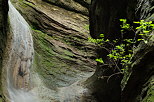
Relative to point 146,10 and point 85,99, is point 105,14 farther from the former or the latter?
point 85,99

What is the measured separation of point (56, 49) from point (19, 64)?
3684 mm

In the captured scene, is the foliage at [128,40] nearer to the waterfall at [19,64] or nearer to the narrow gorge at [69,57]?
the narrow gorge at [69,57]

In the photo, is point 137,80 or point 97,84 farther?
point 97,84

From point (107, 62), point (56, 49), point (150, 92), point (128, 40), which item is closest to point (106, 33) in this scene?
point (107, 62)

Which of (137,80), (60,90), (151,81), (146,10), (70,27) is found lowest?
(60,90)

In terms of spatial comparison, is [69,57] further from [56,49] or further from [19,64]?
[19,64]

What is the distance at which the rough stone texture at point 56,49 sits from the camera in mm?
9250

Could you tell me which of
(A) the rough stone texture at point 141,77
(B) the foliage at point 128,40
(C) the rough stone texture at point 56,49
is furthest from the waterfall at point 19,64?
(A) the rough stone texture at point 141,77

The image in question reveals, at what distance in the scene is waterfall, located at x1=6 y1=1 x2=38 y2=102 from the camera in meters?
7.24

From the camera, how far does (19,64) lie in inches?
320

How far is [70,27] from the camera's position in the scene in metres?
13.6

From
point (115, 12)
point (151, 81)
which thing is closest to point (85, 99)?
point (115, 12)

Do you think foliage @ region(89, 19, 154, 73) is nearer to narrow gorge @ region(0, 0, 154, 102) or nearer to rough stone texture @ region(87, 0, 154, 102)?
narrow gorge @ region(0, 0, 154, 102)

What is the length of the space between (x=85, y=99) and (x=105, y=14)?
3.90 metres
